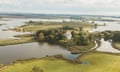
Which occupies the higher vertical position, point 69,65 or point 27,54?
point 69,65

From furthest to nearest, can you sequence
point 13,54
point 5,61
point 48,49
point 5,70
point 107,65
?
point 48,49 < point 13,54 < point 5,61 < point 107,65 < point 5,70

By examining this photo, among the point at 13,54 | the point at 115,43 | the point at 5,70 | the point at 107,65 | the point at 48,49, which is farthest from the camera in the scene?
the point at 115,43

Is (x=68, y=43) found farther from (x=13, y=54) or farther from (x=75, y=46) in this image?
(x=13, y=54)

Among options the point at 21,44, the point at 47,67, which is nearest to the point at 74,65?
the point at 47,67

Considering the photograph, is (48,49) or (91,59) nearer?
(91,59)

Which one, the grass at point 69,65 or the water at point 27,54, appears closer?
the grass at point 69,65

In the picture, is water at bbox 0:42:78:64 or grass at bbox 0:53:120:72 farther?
water at bbox 0:42:78:64

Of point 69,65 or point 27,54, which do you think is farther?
point 27,54
